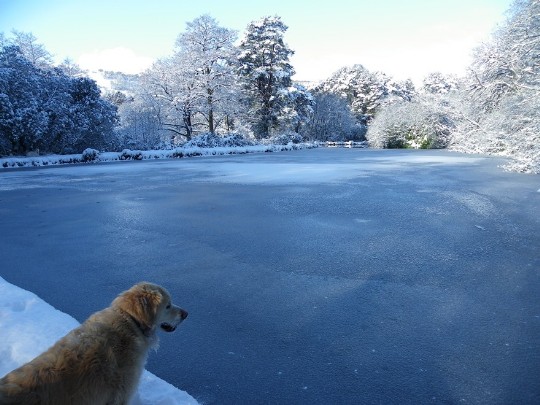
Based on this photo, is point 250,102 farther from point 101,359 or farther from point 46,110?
point 101,359

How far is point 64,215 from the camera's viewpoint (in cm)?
725

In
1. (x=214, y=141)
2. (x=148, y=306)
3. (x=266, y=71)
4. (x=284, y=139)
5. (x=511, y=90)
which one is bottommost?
(x=148, y=306)

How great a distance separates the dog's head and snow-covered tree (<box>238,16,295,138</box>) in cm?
3748

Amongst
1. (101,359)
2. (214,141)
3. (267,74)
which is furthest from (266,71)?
(101,359)

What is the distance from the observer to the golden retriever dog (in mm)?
1391

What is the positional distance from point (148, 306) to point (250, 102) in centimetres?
3921

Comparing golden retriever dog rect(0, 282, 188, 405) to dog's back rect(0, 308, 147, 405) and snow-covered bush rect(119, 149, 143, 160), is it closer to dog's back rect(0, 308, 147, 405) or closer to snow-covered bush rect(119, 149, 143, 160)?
dog's back rect(0, 308, 147, 405)

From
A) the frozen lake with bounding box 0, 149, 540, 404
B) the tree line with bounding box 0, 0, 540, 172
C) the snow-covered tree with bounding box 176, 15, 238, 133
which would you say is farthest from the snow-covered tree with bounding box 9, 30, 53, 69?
the frozen lake with bounding box 0, 149, 540, 404

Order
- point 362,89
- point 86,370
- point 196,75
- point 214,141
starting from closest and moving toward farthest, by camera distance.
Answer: point 86,370
point 214,141
point 196,75
point 362,89

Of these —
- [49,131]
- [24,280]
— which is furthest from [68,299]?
[49,131]

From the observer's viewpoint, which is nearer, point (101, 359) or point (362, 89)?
point (101, 359)

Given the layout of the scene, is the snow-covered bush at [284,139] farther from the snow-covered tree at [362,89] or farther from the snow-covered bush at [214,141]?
the snow-covered tree at [362,89]

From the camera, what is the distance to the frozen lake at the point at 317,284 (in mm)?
2289

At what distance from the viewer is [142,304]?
1909mm
